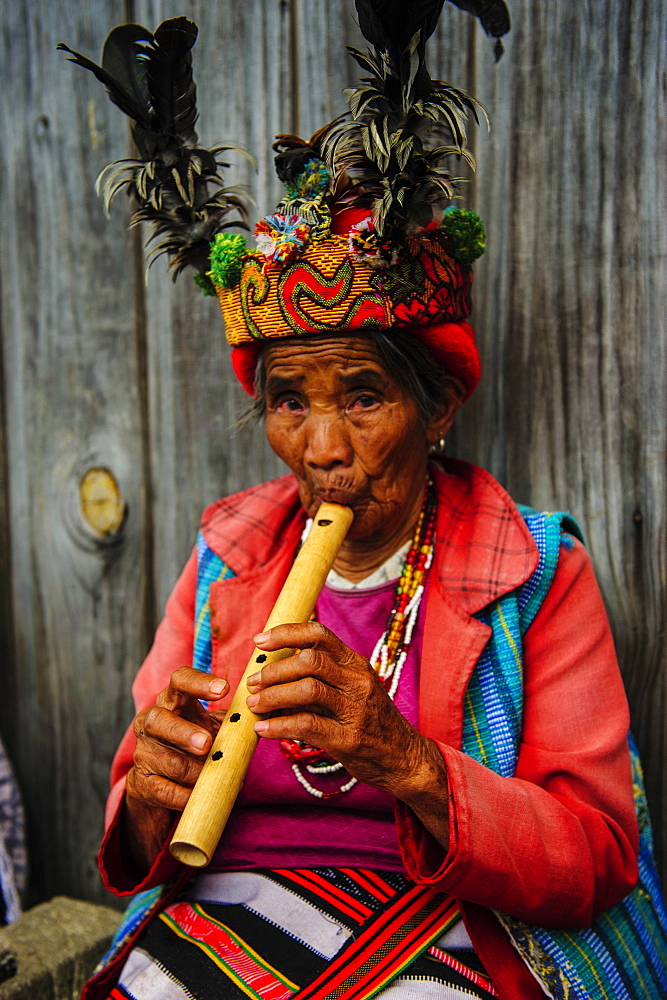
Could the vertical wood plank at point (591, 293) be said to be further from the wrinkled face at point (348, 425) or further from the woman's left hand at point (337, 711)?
the woman's left hand at point (337, 711)

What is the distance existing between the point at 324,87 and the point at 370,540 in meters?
1.17

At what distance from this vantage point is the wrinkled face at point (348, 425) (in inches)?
62.7

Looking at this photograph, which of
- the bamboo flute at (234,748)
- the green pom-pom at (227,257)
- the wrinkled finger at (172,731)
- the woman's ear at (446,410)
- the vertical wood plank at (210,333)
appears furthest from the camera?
the vertical wood plank at (210,333)

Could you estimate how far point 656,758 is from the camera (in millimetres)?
1929

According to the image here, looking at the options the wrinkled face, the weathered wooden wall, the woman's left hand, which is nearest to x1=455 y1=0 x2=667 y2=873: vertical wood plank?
the weathered wooden wall

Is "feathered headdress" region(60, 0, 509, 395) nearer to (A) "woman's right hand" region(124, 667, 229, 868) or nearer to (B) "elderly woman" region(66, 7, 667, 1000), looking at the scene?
(B) "elderly woman" region(66, 7, 667, 1000)

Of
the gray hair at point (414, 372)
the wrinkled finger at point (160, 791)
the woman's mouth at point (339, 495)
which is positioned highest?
the gray hair at point (414, 372)

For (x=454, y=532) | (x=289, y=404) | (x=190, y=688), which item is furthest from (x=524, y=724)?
(x=289, y=404)

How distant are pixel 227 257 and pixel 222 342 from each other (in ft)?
2.10

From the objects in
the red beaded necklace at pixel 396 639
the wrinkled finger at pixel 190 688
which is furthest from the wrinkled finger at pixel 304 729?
the red beaded necklace at pixel 396 639

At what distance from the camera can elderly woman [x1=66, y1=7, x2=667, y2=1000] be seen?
1.37 meters

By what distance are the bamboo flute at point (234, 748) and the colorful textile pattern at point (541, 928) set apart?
38 centimetres

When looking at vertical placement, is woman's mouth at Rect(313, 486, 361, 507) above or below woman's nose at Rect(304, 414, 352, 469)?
below

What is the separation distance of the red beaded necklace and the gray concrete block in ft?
2.91
